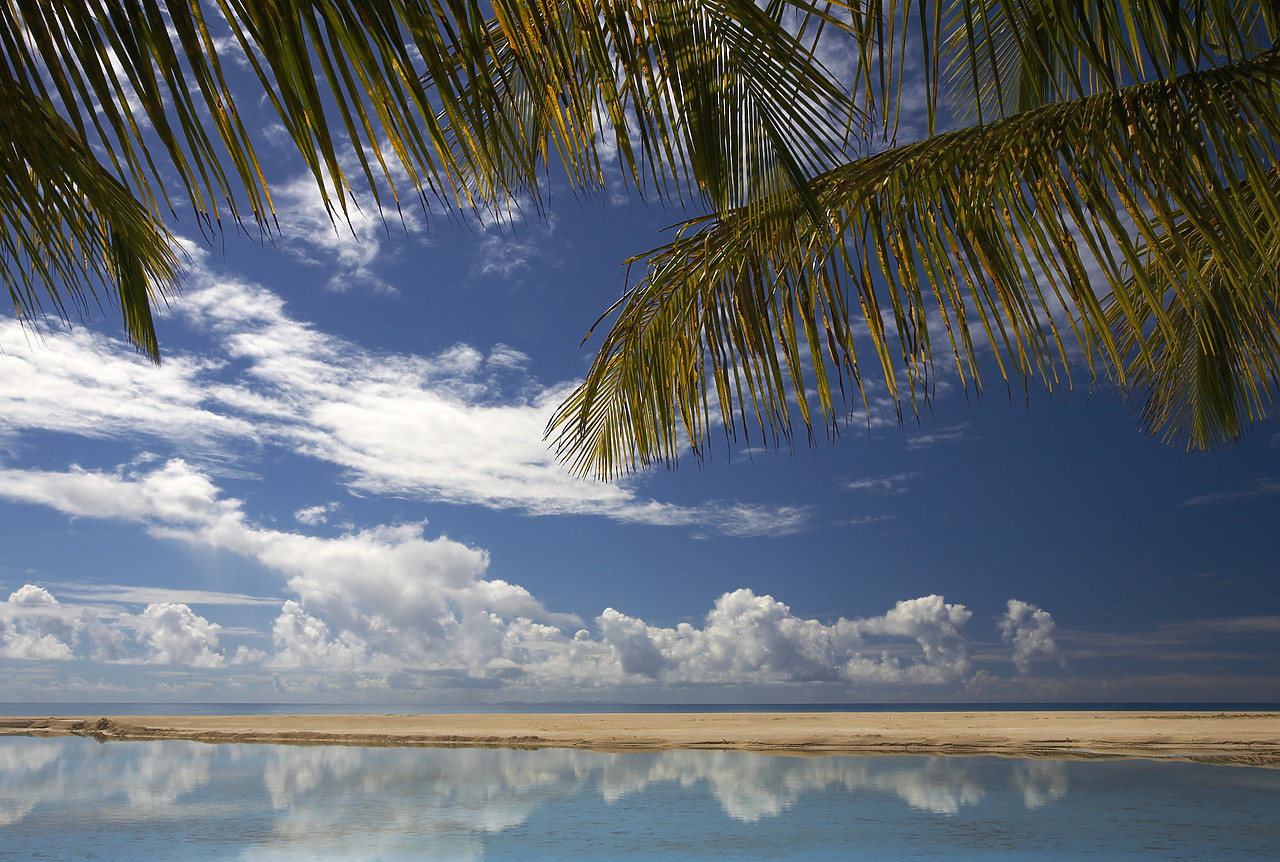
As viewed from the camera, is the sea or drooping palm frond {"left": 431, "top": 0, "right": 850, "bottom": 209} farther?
the sea

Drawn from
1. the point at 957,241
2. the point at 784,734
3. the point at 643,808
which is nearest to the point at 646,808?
the point at 643,808

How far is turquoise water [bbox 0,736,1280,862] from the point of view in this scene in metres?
7.30

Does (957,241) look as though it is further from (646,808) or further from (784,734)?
(784,734)

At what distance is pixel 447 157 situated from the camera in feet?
3.95

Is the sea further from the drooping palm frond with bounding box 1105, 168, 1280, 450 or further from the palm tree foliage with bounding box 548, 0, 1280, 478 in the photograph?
the palm tree foliage with bounding box 548, 0, 1280, 478

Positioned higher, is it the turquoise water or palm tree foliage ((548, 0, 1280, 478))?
palm tree foliage ((548, 0, 1280, 478))

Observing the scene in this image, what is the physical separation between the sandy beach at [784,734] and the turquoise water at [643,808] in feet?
3.68

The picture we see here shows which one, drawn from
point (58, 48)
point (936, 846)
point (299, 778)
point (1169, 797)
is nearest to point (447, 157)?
point (58, 48)

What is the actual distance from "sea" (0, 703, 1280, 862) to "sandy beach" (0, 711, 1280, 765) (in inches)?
40.0

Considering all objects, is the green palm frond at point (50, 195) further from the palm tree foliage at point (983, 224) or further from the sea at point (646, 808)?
the sea at point (646, 808)

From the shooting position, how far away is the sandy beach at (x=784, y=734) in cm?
1270

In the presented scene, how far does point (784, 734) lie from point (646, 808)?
6.67 m

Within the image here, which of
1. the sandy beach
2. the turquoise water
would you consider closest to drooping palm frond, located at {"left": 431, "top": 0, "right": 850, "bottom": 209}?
the turquoise water

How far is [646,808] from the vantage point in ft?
29.5
